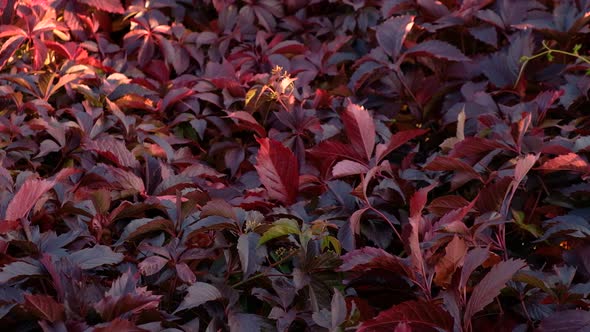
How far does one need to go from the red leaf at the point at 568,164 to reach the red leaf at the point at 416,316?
58cm

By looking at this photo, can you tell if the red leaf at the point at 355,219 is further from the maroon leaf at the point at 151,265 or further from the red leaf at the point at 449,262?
the maroon leaf at the point at 151,265

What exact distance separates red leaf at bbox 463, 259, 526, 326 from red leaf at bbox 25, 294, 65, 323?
2.08 feet

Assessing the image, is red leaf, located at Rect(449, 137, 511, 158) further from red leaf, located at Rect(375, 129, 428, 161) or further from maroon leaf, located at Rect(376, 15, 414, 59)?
maroon leaf, located at Rect(376, 15, 414, 59)

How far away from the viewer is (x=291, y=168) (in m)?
1.68

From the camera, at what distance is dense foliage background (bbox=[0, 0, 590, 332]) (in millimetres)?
1328

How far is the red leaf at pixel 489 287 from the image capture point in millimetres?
1218

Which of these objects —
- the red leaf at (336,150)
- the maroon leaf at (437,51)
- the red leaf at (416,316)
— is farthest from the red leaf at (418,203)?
the maroon leaf at (437,51)

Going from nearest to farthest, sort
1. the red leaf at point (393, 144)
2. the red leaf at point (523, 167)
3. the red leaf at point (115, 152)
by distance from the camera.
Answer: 1. the red leaf at point (523, 167)
2. the red leaf at point (393, 144)
3. the red leaf at point (115, 152)

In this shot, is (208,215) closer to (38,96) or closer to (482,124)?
(482,124)

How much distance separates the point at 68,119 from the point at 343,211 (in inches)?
39.9

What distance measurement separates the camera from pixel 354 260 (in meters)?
1.34

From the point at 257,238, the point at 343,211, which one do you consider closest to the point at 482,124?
the point at 343,211

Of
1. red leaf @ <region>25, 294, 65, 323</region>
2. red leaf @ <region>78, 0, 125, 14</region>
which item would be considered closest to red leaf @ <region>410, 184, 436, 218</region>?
red leaf @ <region>25, 294, 65, 323</region>

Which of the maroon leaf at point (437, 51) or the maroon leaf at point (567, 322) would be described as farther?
the maroon leaf at point (437, 51)
